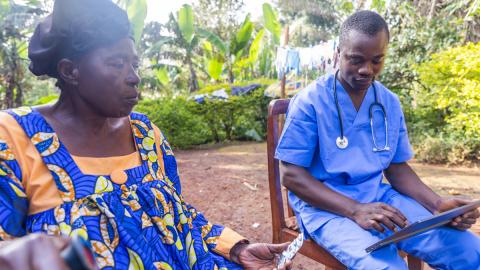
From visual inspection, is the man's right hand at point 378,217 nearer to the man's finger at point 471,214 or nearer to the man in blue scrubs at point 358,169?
the man in blue scrubs at point 358,169

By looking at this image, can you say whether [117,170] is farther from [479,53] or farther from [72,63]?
[479,53]

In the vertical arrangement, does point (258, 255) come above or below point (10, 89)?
above

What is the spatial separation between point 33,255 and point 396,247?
5.04 feet

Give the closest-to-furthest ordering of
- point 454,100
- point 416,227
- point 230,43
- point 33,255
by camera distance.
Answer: point 33,255, point 416,227, point 454,100, point 230,43

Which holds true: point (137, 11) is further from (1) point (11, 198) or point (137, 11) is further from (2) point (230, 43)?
(1) point (11, 198)

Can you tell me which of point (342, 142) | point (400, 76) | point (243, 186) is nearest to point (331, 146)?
point (342, 142)

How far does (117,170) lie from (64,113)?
9.5 inches

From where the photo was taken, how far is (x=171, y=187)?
1.34 metres

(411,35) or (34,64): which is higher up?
(34,64)

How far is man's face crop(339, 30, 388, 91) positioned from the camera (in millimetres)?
1805

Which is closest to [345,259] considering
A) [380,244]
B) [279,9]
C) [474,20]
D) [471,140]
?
[380,244]

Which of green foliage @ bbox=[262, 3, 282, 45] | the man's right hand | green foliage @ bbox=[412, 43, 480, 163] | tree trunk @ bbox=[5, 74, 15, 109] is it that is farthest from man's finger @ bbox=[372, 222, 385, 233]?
green foliage @ bbox=[262, 3, 282, 45]

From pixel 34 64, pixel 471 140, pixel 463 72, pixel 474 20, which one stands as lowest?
pixel 471 140

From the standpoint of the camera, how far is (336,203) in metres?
1.68
